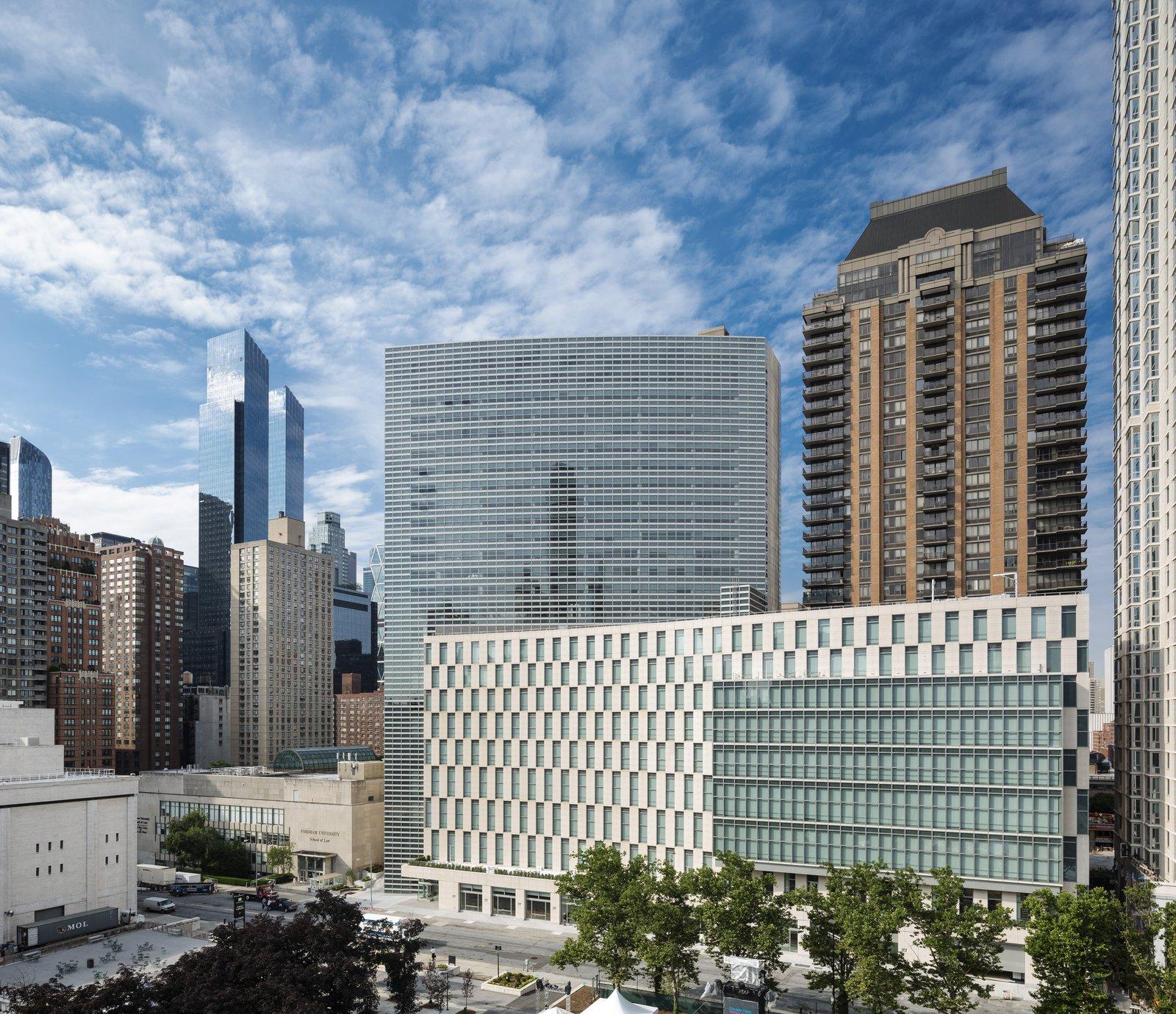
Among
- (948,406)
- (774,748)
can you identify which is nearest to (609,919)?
(774,748)

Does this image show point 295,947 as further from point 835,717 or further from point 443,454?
point 443,454

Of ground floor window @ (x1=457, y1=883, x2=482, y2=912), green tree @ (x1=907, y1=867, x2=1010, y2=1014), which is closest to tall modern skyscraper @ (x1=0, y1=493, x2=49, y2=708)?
ground floor window @ (x1=457, y1=883, x2=482, y2=912)

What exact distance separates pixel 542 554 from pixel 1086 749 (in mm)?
97915

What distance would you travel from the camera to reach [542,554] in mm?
158125

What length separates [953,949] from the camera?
58.9 m

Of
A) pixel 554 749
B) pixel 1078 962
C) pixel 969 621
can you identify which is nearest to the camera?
pixel 1078 962

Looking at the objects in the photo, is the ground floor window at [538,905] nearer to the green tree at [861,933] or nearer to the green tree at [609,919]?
the green tree at [609,919]

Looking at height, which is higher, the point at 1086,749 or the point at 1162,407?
the point at 1162,407

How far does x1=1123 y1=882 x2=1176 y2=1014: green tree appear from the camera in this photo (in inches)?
2078

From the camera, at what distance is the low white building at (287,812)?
129m

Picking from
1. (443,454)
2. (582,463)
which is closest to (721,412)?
(582,463)

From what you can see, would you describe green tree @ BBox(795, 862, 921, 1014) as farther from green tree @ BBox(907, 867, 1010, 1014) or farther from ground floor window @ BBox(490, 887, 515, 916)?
ground floor window @ BBox(490, 887, 515, 916)

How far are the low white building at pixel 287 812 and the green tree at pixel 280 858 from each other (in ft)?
3.17

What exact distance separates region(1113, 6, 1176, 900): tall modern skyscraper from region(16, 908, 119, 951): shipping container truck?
105530mm
